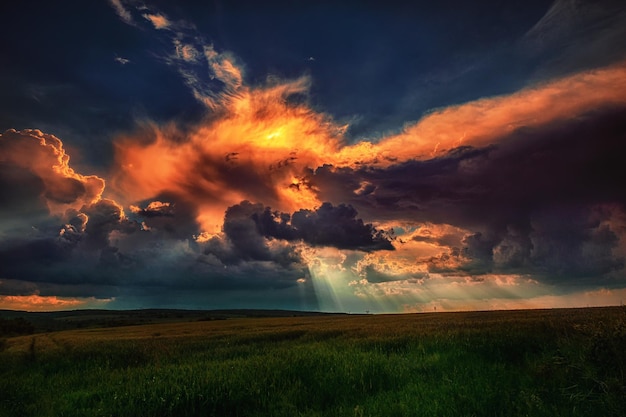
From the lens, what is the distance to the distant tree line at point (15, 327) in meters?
73.8

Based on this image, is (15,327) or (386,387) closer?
(386,387)

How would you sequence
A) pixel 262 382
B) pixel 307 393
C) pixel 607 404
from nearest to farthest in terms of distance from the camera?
pixel 607 404
pixel 307 393
pixel 262 382

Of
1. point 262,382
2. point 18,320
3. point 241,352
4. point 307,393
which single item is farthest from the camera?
point 18,320

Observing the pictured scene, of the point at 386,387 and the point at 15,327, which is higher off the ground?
the point at 386,387

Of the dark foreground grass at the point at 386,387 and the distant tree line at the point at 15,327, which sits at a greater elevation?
the dark foreground grass at the point at 386,387

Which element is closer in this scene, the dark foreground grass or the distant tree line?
the dark foreground grass

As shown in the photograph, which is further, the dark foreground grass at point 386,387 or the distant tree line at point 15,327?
the distant tree line at point 15,327

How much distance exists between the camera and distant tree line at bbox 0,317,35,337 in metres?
73.8

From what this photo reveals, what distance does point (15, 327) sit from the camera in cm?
7800

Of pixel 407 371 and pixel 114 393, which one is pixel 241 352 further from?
pixel 407 371

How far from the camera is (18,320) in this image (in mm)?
80000

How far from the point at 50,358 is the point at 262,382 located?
15.9m

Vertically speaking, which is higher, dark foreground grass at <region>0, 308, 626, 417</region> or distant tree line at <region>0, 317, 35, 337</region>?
dark foreground grass at <region>0, 308, 626, 417</region>

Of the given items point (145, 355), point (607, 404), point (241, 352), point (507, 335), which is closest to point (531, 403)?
point (607, 404)
